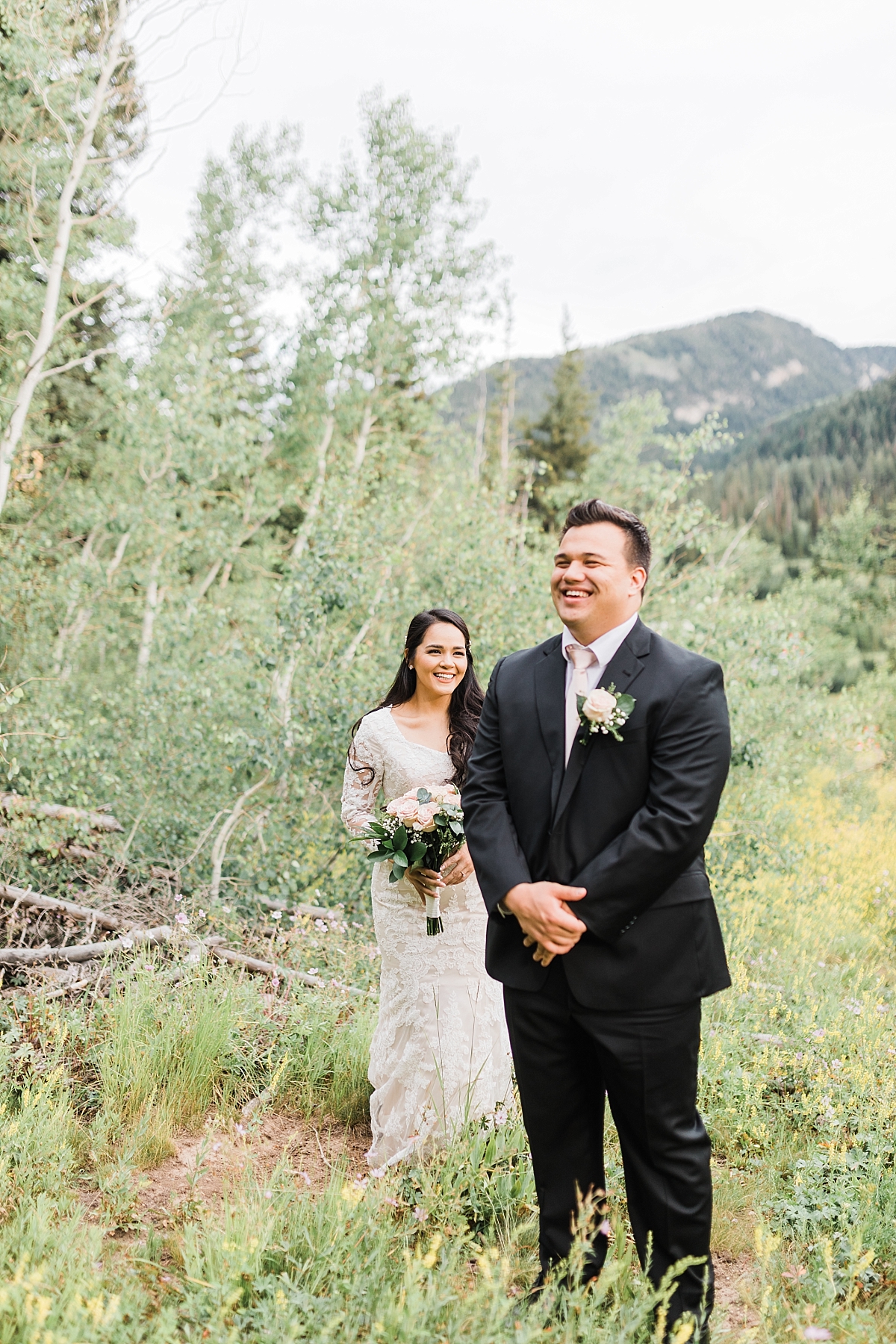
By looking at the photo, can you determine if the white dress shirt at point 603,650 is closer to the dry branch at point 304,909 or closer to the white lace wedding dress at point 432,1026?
the white lace wedding dress at point 432,1026

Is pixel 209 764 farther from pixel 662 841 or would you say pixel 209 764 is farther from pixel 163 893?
pixel 662 841

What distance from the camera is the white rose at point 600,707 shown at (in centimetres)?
244

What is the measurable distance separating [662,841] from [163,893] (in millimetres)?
4814

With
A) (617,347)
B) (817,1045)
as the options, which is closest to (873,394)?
(817,1045)

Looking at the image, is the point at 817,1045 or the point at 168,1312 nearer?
the point at 168,1312

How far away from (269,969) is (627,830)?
3274 mm

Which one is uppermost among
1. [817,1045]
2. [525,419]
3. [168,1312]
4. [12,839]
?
[525,419]

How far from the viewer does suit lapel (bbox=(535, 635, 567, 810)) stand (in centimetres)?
266

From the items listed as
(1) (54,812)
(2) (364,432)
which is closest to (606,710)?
(1) (54,812)

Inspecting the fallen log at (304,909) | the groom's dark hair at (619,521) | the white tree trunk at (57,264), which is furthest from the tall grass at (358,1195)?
the white tree trunk at (57,264)

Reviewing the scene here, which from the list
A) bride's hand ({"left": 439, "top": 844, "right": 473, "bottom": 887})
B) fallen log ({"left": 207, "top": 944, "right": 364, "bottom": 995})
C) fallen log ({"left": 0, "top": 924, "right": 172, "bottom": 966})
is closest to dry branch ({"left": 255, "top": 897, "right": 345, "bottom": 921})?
fallen log ({"left": 207, "top": 944, "right": 364, "bottom": 995})

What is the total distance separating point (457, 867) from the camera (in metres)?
3.56

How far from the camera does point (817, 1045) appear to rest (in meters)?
4.63

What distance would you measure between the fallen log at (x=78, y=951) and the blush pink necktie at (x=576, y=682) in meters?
3.23
